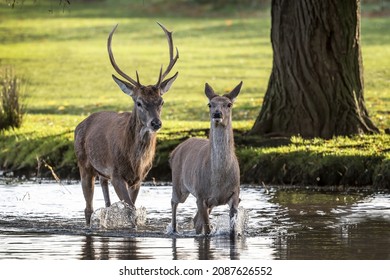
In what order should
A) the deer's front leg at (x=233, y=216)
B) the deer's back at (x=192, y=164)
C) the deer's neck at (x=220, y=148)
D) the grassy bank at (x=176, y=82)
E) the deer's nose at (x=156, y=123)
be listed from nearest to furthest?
the deer's front leg at (x=233, y=216) < the deer's neck at (x=220, y=148) < the deer's back at (x=192, y=164) < the deer's nose at (x=156, y=123) < the grassy bank at (x=176, y=82)

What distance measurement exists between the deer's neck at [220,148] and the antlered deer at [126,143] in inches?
40.8

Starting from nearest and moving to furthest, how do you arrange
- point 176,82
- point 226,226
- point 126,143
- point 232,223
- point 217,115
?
point 217,115 < point 232,223 < point 226,226 < point 126,143 < point 176,82

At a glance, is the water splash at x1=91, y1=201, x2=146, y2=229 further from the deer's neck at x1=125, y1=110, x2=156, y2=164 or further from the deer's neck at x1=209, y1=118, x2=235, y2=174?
the deer's neck at x1=209, y1=118, x2=235, y2=174

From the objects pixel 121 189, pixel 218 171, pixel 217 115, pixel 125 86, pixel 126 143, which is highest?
pixel 125 86

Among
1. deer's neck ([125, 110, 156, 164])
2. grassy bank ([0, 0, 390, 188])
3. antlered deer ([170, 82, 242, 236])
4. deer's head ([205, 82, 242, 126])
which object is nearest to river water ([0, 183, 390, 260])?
antlered deer ([170, 82, 242, 236])

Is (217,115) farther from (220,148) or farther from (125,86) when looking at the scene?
(125,86)

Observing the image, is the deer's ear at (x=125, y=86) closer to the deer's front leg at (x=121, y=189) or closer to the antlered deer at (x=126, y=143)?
the antlered deer at (x=126, y=143)

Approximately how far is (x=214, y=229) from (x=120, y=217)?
137 cm

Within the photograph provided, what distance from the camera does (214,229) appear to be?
14.6m

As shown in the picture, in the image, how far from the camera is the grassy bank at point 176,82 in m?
19.4

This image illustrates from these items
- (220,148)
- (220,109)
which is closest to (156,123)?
(220,148)

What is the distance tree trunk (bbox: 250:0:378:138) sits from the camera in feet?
69.6

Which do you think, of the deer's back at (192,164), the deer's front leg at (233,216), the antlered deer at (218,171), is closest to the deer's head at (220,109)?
the antlered deer at (218,171)

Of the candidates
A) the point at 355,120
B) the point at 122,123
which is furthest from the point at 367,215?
the point at 355,120
